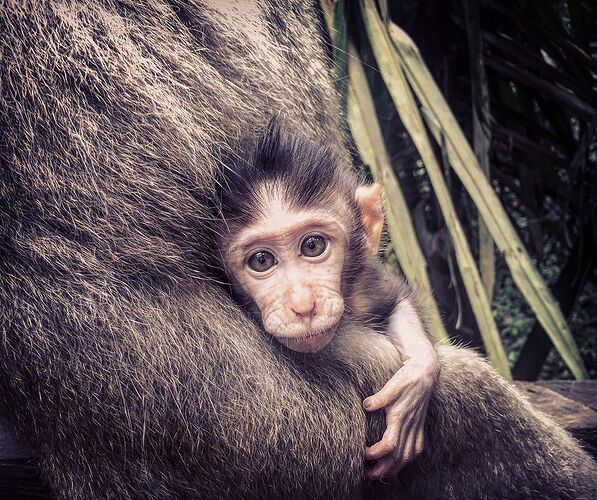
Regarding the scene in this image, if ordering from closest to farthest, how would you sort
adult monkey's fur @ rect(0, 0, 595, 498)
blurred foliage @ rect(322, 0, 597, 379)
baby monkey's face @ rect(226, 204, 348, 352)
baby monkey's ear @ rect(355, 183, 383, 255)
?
1. adult monkey's fur @ rect(0, 0, 595, 498)
2. baby monkey's face @ rect(226, 204, 348, 352)
3. baby monkey's ear @ rect(355, 183, 383, 255)
4. blurred foliage @ rect(322, 0, 597, 379)

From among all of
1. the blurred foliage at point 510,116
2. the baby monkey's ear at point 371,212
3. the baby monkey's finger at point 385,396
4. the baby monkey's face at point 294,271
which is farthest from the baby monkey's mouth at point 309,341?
the blurred foliage at point 510,116

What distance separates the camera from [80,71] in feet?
4.53

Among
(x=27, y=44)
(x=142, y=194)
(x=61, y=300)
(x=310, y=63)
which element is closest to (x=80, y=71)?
(x=27, y=44)

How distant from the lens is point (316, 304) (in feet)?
4.70

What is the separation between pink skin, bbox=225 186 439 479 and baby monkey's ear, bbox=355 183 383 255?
0.52 ft

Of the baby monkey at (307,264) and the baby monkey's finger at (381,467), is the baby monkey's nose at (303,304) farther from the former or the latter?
the baby monkey's finger at (381,467)

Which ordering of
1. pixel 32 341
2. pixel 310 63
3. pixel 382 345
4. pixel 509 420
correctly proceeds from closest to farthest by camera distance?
pixel 32 341 < pixel 382 345 < pixel 509 420 < pixel 310 63

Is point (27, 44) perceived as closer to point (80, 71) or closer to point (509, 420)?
point (80, 71)

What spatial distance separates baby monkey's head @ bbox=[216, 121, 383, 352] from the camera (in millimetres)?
1422

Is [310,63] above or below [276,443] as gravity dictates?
above

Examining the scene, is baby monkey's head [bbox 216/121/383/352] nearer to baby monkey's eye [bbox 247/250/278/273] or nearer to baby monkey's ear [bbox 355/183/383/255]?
baby monkey's eye [bbox 247/250/278/273]

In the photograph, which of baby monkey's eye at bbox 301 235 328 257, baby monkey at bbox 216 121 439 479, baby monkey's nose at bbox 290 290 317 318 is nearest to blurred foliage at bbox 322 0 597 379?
baby monkey at bbox 216 121 439 479

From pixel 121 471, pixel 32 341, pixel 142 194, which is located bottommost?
pixel 121 471

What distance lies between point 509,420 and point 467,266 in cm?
56
